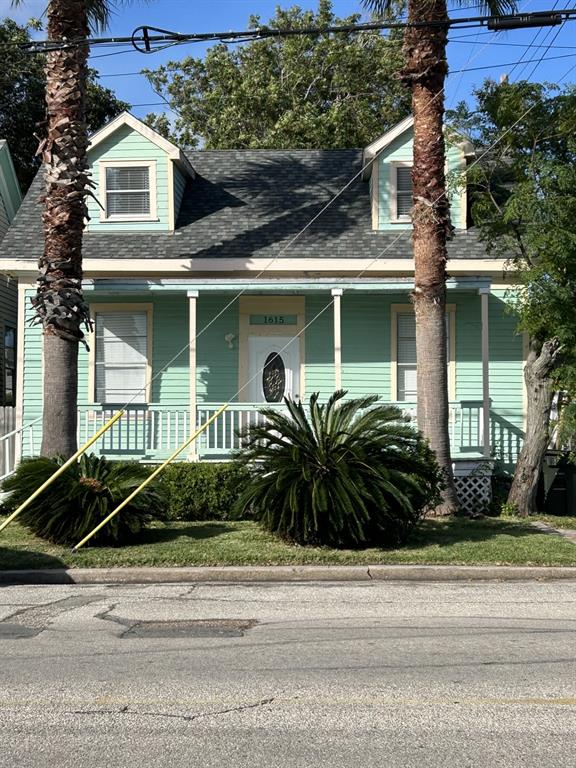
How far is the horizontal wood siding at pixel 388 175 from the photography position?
17812mm

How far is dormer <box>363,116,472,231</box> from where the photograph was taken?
17.8 meters

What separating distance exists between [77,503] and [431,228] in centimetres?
671

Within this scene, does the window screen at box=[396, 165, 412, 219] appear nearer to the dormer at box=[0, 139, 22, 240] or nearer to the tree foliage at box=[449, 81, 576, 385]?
the tree foliage at box=[449, 81, 576, 385]

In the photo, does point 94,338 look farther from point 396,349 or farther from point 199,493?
point 396,349

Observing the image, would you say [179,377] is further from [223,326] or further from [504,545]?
[504,545]

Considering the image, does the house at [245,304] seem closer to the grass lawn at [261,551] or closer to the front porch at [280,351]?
the front porch at [280,351]

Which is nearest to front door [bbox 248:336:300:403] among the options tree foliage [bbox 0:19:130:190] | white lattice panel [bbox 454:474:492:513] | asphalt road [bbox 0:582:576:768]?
white lattice panel [bbox 454:474:492:513]

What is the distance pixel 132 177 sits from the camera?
18.2m

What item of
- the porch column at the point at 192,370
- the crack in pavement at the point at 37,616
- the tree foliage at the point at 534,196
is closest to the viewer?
the crack in pavement at the point at 37,616

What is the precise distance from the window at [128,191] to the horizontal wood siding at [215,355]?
2.39 m

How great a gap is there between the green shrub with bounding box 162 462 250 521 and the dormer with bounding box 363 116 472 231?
270 inches

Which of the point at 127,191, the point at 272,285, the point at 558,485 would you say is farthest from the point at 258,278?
the point at 558,485

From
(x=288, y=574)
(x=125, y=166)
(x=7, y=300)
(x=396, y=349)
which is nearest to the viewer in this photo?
(x=288, y=574)

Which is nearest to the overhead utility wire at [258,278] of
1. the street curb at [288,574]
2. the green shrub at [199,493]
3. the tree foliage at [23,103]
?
the green shrub at [199,493]
